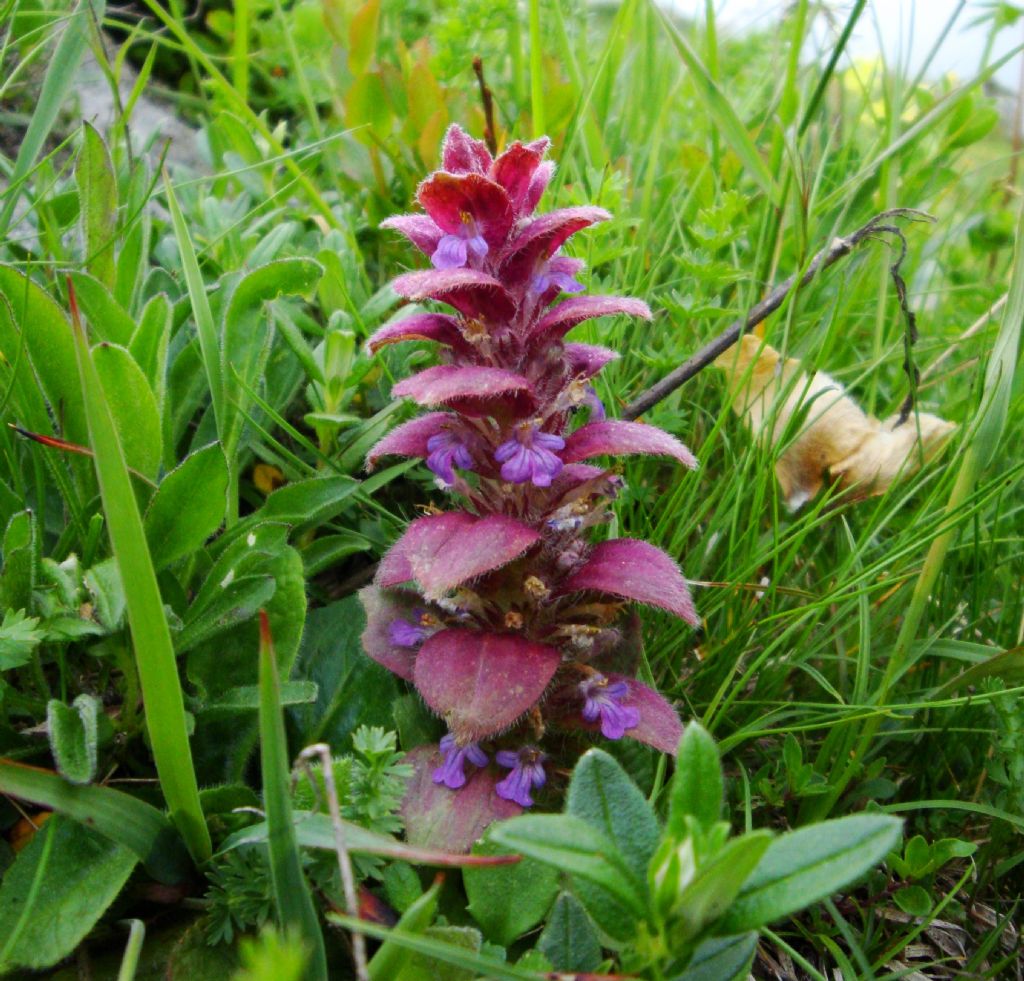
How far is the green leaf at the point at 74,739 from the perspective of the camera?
111 centimetres

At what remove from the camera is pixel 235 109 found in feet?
7.83

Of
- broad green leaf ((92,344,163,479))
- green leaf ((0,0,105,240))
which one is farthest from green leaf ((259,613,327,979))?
green leaf ((0,0,105,240))

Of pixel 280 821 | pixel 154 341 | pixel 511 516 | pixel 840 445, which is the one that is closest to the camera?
pixel 280 821

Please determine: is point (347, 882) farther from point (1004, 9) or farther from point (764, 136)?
point (764, 136)

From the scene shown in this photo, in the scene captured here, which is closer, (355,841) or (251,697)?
(355,841)

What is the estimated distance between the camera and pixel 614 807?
102cm

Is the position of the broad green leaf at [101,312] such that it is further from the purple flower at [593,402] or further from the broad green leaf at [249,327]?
the purple flower at [593,402]

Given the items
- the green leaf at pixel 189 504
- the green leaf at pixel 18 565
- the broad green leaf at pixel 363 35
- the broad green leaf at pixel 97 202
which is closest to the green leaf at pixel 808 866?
the green leaf at pixel 189 504

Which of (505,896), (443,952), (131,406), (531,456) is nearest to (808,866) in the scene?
(443,952)

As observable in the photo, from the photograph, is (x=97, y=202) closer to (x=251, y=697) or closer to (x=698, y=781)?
(x=251, y=697)

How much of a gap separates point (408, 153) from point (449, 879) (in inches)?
72.2

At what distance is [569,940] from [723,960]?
173mm

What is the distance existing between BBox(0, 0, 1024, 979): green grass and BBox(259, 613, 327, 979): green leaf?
18 cm

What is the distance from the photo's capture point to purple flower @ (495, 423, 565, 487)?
1.25m
